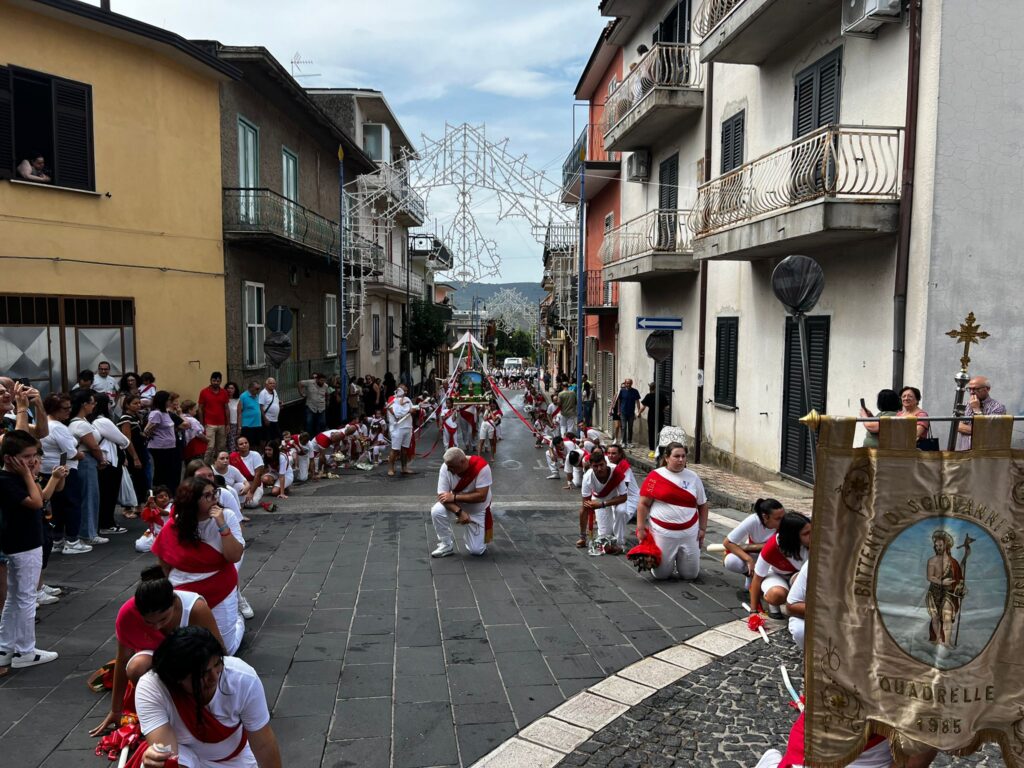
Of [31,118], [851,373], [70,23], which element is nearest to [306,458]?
[31,118]

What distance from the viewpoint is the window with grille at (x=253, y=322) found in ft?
55.9

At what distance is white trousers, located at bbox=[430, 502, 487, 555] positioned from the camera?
8.55 metres

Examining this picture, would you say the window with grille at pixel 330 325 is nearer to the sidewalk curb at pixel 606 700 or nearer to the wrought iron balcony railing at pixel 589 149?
the wrought iron balcony railing at pixel 589 149

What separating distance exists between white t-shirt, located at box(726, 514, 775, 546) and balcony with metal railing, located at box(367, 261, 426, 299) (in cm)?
1801

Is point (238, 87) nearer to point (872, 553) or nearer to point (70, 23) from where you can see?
point (70, 23)

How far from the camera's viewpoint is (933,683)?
10.3 feet

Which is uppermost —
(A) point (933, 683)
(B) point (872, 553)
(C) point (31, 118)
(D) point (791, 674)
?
(C) point (31, 118)

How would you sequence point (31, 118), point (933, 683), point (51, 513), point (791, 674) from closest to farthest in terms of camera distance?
point (933, 683)
point (791, 674)
point (51, 513)
point (31, 118)

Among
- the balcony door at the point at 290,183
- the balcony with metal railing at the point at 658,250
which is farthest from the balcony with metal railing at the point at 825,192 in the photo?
the balcony door at the point at 290,183

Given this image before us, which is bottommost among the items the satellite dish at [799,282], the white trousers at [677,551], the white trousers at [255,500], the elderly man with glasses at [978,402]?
the white trousers at [255,500]

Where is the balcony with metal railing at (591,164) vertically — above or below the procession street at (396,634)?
above

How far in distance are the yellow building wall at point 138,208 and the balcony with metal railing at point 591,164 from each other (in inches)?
422

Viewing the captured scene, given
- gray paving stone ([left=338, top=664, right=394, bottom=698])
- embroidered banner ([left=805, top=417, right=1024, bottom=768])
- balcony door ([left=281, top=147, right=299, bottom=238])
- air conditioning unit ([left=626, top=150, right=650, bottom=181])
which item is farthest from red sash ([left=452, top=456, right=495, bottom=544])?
air conditioning unit ([left=626, top=150, right=650, bottom=181])

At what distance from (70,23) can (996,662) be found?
15098 millimetres
